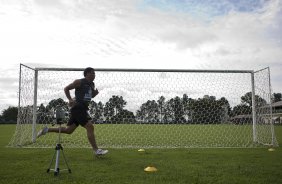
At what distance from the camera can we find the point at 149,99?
40.9ft

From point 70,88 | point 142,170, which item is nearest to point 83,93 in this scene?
point 70,88

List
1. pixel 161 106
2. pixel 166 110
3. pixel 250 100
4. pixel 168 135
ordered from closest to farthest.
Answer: pixel 250 100 < pixel 161 106 < pixel 166 110 < pixel 168 135

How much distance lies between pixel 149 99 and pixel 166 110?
1431 millimetres

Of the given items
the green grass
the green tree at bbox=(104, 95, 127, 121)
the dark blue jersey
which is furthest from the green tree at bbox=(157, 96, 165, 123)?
the dark blue jersey

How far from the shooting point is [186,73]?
11.3 metres

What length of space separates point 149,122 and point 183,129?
340cm

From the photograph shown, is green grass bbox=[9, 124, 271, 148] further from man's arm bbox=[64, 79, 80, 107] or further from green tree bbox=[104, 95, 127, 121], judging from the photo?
man's arm bbox=[64, 79, 80, 107]

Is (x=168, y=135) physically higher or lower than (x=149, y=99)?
lower

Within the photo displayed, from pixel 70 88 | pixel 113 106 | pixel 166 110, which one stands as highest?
pixel 70 88

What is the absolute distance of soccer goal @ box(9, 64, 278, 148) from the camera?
10.7m

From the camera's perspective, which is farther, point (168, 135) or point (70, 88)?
point (168, 135)

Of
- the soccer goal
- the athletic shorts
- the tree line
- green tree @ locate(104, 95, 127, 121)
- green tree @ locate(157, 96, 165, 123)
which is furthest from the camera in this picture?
green tree @ locate(157, 96, 165, 123)

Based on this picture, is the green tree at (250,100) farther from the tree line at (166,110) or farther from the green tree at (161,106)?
the green tree at (161,106)

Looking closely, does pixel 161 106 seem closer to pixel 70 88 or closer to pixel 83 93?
pixel 83 93
